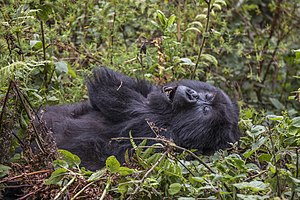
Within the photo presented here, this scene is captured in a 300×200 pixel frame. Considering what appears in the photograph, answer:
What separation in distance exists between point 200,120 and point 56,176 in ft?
4.14

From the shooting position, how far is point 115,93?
3607mm

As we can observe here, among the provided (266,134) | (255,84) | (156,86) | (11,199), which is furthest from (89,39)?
(266,134)

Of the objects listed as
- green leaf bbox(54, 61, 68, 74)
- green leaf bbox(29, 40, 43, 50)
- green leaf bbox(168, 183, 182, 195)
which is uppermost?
green leaf bbox(29, 40, 43, 50)

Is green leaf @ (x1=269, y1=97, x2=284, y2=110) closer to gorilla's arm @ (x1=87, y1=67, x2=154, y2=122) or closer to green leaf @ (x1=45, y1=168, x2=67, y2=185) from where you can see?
gorilla's arm @ (x1=87, y1=67, x2=154, y2=122)

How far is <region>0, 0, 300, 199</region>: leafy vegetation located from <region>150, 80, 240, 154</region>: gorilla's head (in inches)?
5.4

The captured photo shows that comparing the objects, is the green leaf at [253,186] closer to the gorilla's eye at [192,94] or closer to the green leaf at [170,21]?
the gorilla's eye at [192,94]

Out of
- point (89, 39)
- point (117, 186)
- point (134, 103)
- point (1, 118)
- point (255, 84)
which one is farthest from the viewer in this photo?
point (255, 84)

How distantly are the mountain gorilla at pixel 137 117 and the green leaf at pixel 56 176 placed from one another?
0.91 meters

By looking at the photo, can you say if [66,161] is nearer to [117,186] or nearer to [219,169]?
[117,186]

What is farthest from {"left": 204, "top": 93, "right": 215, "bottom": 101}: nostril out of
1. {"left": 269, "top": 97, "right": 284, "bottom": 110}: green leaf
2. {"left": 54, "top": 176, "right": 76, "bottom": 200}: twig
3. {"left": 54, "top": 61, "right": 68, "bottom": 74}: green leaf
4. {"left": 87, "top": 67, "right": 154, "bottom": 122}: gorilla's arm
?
{"left": 269, "top": 97, "right": 284, "bottom": 110}: green leaf

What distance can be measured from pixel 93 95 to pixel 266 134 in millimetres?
1358

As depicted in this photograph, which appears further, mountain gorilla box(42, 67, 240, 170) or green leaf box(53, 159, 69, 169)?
mountain gorilla box(42, 67, 240, 170)

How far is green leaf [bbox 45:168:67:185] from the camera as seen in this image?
224cm

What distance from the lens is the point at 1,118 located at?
257 centimetres
